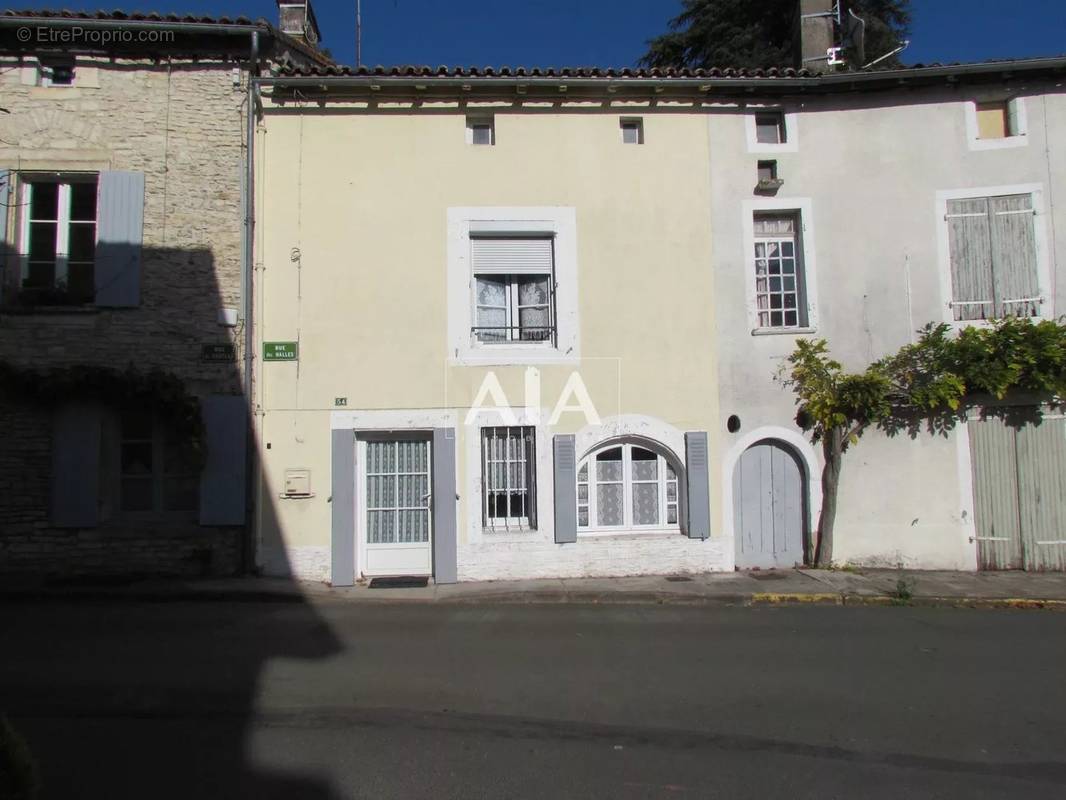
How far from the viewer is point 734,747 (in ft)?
14.9

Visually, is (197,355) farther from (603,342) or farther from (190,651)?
A: (603,342)

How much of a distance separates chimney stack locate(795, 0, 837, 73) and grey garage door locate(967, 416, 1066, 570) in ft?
19.4

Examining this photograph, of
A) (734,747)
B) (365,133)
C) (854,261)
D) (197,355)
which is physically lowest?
(734,747)

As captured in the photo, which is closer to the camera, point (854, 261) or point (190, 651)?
point (190, 651)

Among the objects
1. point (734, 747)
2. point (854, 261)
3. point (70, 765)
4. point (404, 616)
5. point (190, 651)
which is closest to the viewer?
point (70, 765)

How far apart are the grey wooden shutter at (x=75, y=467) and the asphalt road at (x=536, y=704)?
1.69m

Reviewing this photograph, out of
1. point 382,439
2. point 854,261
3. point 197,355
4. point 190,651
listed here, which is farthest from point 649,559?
point 197,355

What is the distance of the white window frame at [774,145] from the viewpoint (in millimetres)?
10656

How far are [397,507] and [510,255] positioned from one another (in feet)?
12.2

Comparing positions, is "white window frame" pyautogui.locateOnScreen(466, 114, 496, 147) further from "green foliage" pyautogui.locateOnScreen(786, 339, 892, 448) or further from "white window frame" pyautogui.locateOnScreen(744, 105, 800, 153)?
"green foliage" pyautogui.locateOnScreen(786, 339, 892, 448)

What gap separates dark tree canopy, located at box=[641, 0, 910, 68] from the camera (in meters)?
19.2

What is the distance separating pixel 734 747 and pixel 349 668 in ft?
10.2

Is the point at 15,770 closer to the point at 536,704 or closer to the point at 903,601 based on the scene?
the point at 536,704

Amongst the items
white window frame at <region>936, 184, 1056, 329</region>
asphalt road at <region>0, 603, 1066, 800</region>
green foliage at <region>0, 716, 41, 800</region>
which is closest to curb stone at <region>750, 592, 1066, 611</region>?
asphalt road at <region>0, 603, 1066, 800</region>
